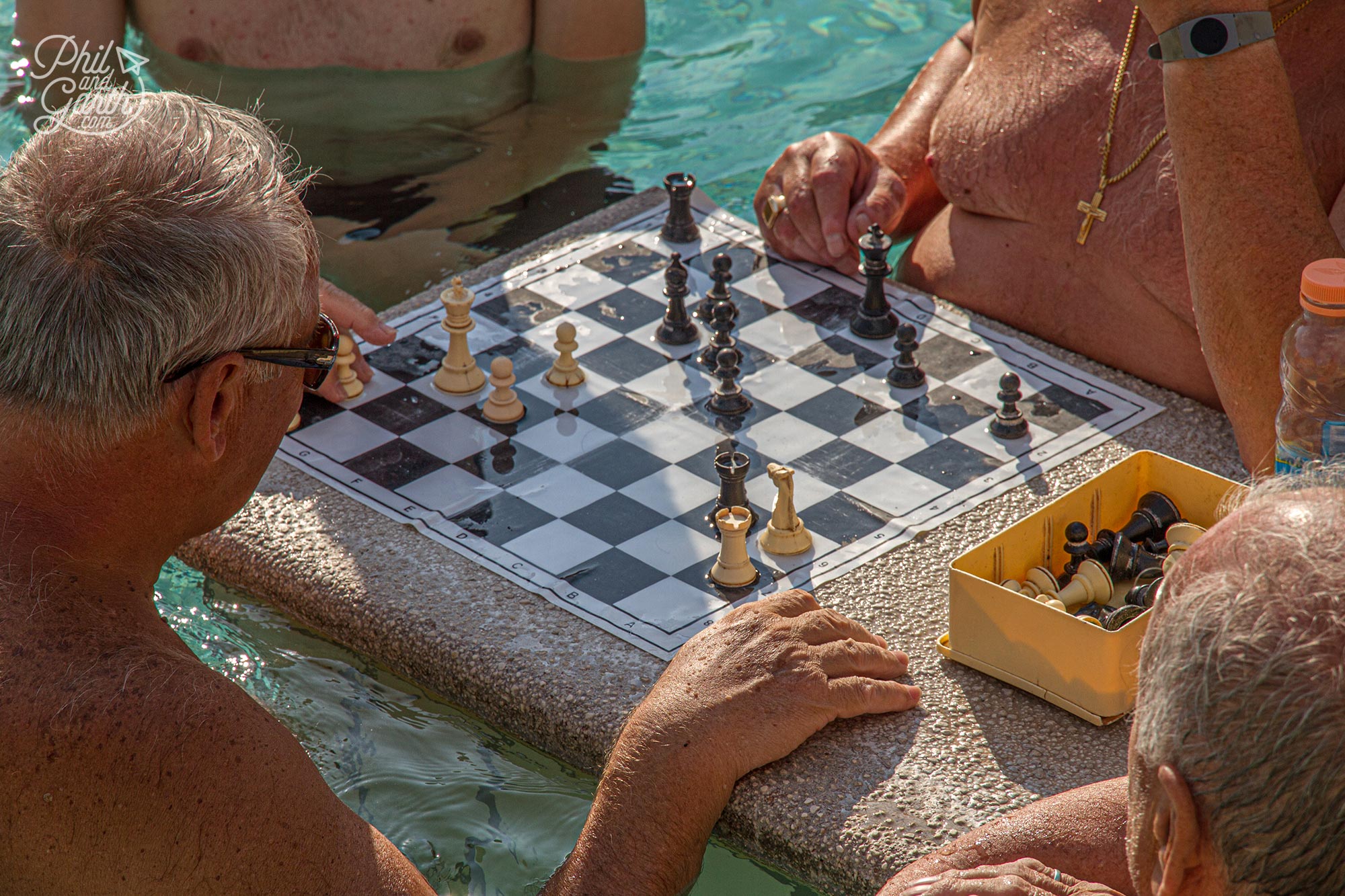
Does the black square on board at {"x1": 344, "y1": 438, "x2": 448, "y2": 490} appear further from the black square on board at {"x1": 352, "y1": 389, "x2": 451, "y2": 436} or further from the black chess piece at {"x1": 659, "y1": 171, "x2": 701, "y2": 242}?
the black chess piece at {"x1": 659, "y1": 171, "x2": 701, "y2": 242}

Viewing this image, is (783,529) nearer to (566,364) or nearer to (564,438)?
(564,438)

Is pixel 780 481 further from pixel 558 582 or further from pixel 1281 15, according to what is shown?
pixel 1281 15

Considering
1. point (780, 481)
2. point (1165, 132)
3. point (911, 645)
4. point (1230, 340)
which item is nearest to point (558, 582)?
point (780, 481)

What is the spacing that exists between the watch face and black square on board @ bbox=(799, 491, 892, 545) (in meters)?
0.89

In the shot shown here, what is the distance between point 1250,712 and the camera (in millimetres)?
1117

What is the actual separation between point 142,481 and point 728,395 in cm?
135

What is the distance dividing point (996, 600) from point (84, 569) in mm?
1192

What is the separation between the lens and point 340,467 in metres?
2.63

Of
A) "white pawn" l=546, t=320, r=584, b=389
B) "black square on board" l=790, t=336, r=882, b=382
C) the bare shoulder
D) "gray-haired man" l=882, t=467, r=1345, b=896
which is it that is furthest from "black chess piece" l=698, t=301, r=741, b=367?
"gray-haired man" l=882, t=467, r=1345, b=896

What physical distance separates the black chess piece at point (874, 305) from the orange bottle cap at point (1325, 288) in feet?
3.72

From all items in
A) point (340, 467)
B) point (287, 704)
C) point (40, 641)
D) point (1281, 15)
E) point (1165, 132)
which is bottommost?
point (287, 704)

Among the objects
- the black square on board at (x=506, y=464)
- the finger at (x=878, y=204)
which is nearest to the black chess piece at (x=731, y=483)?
the black square on board at (x=506, y=464)

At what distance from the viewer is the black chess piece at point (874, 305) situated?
116 inches

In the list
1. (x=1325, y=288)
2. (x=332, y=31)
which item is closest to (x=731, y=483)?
(x=1325, y=288)
